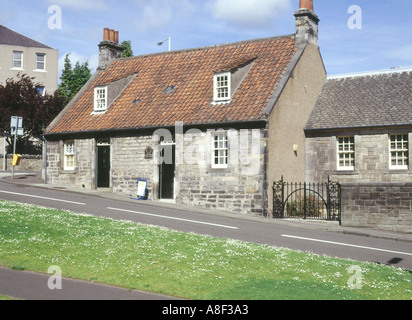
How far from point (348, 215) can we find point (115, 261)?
480 inches

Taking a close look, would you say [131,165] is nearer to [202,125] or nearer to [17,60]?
[202,125]

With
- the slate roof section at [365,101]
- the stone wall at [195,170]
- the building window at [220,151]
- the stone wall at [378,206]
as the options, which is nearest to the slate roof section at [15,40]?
the stone wall at [195,170]

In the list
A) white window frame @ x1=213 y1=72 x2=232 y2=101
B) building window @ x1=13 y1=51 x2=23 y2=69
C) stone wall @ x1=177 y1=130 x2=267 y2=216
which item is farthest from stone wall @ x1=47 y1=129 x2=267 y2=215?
building window @ x1=13 y1=51 x2=23 y2=69

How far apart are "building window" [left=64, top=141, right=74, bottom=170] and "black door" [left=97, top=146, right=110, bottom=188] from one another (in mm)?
2036

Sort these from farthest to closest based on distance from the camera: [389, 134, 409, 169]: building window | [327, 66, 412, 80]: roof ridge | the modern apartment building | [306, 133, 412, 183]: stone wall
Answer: the modern apartment building
[327, 66, 412, 80]: roof ridge
[306, 133, 412, 183]: stone wall
[389, 134, 409, 169]: building window

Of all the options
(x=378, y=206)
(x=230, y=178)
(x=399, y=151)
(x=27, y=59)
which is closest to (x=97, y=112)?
(x=230, y=178)

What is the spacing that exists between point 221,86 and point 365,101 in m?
7.54

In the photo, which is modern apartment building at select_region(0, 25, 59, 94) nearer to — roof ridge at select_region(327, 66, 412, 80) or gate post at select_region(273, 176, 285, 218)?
roof ridge at select_region(327, 66, 412, 80)

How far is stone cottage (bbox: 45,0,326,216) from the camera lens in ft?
73.9

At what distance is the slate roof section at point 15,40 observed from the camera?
52812mm

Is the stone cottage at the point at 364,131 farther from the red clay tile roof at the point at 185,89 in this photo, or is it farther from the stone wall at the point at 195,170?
A: the stone wall at the point at 195,170

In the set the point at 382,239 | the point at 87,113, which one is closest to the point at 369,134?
the point at 382,239

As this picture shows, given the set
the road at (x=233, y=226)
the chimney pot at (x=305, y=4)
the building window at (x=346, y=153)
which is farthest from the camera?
the chimney pot at (x=305, y=4)

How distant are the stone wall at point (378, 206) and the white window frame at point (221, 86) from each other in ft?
25.1
